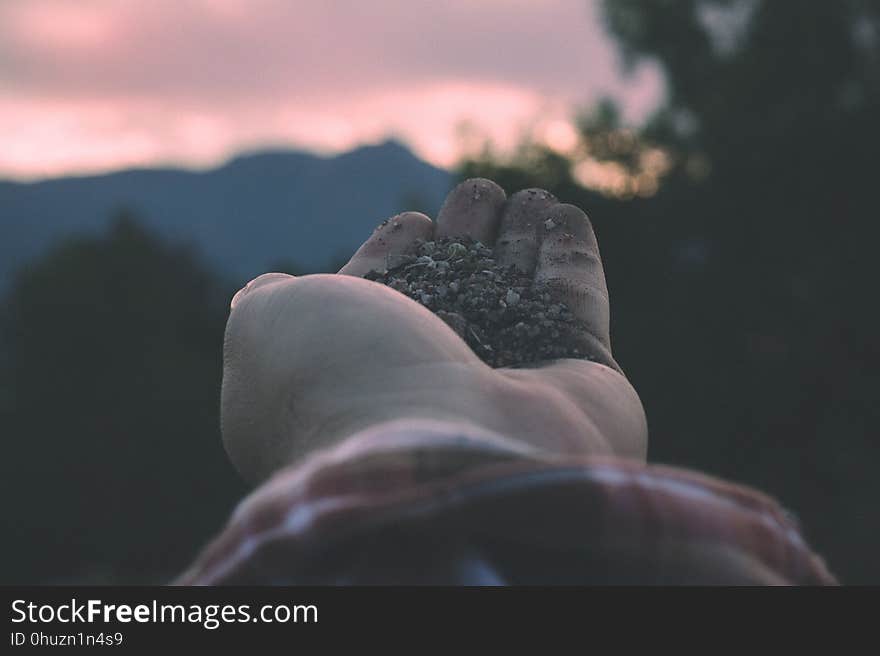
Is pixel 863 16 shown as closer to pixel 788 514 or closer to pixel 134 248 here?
pixel 788 514

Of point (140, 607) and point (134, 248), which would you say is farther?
point (134, 248)

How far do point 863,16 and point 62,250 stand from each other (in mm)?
24614

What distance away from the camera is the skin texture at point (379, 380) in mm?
2031

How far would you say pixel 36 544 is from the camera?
25.2m

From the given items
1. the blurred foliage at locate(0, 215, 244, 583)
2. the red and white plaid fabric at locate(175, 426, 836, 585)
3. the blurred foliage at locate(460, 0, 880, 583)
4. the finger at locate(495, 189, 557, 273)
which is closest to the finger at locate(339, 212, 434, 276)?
the finger at locate(495, 189, 557, 273)

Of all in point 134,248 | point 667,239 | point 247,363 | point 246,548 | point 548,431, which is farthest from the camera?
point 134,248

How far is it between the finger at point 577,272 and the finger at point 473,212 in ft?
0.83

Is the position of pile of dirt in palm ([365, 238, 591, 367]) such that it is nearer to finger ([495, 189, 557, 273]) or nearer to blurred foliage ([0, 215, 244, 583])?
finger ([495, 189, 557, 273])

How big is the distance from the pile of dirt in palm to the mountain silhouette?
14.9 meters

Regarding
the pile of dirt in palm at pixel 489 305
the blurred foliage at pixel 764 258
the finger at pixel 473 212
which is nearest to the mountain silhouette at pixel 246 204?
the blurred foliage at pixel 764 258

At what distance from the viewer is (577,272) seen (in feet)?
10.3

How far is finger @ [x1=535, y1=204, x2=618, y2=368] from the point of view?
2963mm

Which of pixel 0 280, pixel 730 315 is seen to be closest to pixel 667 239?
pixel 730 315

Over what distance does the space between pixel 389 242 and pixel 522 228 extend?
54cm
